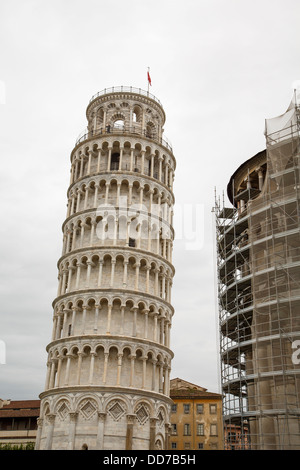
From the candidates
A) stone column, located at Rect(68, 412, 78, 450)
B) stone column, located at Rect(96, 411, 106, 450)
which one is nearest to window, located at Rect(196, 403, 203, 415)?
stone column, located at Rect(96, 411, 106, 450)

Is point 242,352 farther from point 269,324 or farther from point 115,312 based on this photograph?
point 115,312

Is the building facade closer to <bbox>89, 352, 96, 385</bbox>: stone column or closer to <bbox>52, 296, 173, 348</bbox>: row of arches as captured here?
<bbox>52, 296, 173, 348</bbox>: row of arches

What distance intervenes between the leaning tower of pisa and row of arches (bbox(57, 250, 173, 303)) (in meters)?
0.09

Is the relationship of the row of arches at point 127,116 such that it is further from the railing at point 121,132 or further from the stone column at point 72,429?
the stone column at point 72,429

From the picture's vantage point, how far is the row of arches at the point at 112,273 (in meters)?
42.5

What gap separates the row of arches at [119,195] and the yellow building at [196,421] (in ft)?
112

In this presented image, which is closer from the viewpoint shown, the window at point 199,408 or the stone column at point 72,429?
the stone column at point 72,429

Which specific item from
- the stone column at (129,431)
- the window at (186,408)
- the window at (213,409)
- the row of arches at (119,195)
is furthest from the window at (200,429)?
the stone column at (129,431)

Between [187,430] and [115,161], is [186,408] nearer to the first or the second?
[187,430]

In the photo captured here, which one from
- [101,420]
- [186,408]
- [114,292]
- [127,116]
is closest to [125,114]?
[127,116]

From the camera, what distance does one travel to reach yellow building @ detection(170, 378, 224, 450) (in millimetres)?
68938
